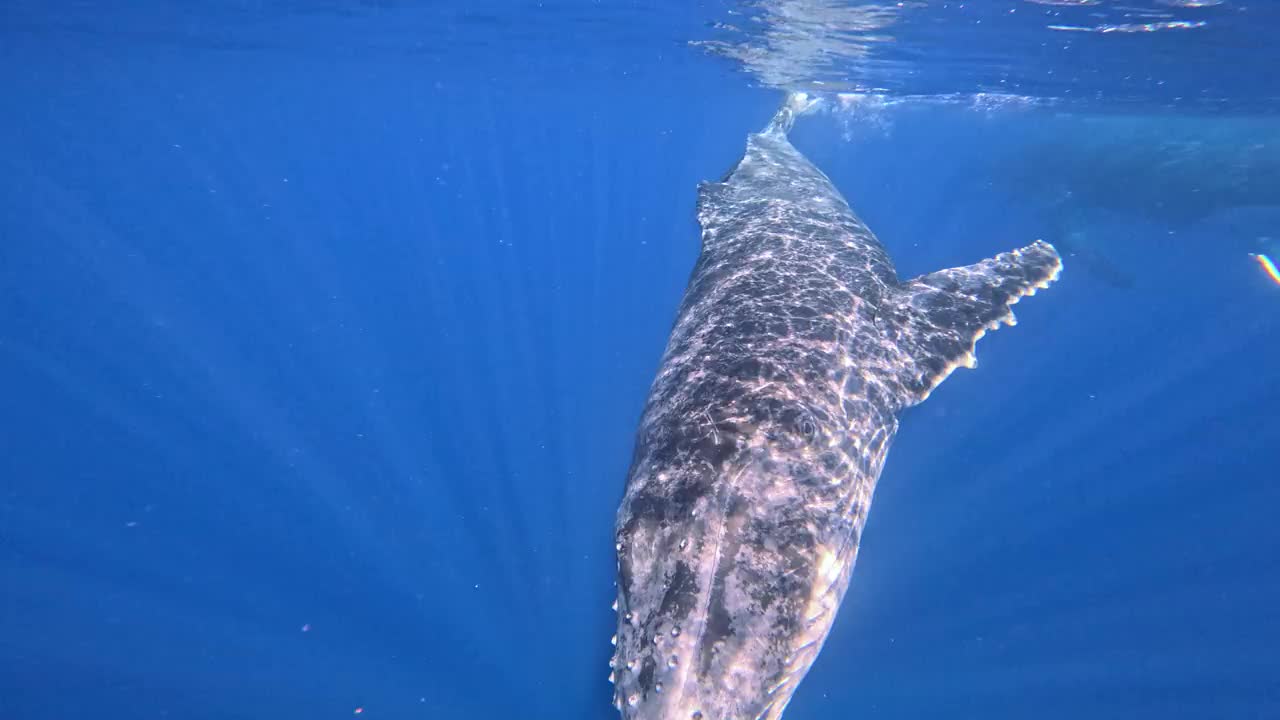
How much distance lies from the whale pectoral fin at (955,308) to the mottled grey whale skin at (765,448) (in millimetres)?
28

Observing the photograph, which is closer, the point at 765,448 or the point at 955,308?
the point at 765,448

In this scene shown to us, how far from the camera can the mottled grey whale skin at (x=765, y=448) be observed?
4.11 metres

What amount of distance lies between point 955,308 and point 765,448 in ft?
13.6

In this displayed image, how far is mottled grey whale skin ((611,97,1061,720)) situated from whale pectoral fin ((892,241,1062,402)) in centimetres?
3

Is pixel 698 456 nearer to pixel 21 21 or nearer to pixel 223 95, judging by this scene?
pixel 21 21

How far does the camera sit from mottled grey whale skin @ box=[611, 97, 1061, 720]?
162 inches

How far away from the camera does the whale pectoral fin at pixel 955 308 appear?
6.88 metres

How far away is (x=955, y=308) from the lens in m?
7.72

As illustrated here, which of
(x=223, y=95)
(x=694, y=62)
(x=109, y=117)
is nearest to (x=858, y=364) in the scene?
(x=694, y=62)

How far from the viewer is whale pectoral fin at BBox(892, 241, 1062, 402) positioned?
271 inches

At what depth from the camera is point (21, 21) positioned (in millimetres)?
23703

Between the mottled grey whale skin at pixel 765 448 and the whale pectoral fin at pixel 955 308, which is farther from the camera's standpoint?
the whale pectoral fin at pixel 955 308

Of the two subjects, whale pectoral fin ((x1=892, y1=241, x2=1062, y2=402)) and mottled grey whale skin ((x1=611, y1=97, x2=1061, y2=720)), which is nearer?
mottled grey whale skin ((x1=611, y1=97, x2=1061, y2=720))

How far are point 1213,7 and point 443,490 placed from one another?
23596mm
